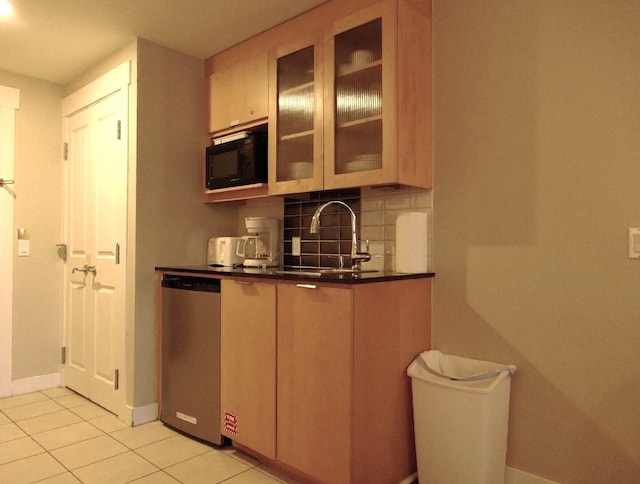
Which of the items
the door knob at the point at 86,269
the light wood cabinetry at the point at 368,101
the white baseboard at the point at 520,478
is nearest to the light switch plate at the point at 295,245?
the light wood cabinetry at the point at 368,101

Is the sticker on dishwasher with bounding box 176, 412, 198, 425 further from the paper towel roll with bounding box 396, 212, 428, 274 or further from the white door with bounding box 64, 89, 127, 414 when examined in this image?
the paper towel roll with bounding box 396, 212, 428, 274

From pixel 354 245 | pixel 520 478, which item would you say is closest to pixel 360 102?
pixel 354 245

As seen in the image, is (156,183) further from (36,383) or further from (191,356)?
(36,383)

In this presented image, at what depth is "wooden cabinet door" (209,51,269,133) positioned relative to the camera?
8.36 feet

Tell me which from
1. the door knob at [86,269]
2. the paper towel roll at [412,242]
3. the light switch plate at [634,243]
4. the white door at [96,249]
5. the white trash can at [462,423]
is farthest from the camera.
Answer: the door knob at [86,269]

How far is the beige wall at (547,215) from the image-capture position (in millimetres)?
1607

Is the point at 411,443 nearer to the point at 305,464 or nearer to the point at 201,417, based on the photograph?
the point at 305,464

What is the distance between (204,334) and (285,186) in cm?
91

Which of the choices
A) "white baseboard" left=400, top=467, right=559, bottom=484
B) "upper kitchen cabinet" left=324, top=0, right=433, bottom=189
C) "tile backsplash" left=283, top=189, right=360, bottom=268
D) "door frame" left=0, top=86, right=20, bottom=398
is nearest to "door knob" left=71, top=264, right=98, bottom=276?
"door frame" left=0, top=86, right=20, bottom=398

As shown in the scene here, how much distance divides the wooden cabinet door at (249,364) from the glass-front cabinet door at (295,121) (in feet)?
2.07

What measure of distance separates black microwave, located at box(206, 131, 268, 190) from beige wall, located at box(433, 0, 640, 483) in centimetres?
103

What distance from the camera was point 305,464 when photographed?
6.02ft

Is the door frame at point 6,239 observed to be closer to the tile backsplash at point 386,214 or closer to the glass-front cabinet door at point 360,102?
the glass-front cabinet door at point 360,102

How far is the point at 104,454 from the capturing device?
2.21 m
